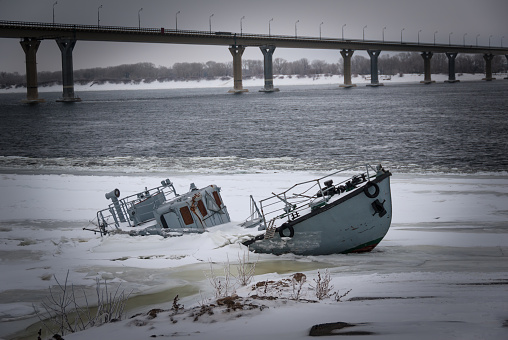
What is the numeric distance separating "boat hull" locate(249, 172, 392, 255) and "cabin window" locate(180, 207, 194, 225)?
2.60 m

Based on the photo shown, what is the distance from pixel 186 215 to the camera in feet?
59.2

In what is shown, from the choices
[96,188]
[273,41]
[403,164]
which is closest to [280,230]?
[96,188]

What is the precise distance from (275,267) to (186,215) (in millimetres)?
3759

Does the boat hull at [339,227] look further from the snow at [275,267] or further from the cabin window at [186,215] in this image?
the cabin window at [186,215]

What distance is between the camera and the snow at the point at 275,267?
8.76 meters

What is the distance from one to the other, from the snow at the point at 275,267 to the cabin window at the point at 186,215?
76cm

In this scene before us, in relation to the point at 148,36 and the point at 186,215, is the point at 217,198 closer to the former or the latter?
the point at 186,215

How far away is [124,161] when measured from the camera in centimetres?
4391

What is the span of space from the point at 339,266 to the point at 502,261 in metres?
3.97

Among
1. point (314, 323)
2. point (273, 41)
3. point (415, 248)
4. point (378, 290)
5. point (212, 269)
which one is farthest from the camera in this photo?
point (273, 41)

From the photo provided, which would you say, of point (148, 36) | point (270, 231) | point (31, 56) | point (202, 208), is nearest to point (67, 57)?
point (31, 56)

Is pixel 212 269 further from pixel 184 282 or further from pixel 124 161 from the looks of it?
pixel 124 161

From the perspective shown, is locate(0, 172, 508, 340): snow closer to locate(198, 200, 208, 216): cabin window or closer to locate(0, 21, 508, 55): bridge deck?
locate(198, 200, 208, 216): cabin window

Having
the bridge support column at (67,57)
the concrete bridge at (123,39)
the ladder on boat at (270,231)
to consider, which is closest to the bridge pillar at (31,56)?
the concrete bridge at (123,39)
